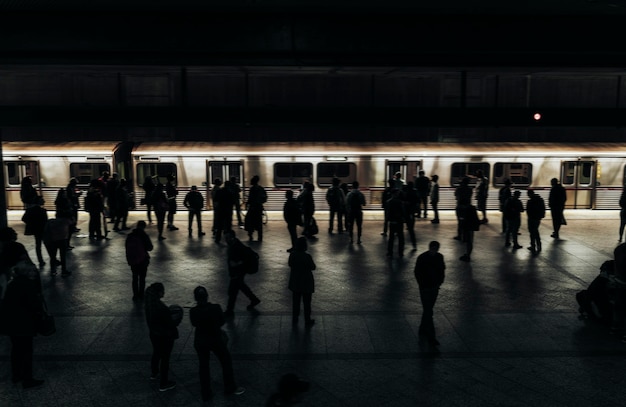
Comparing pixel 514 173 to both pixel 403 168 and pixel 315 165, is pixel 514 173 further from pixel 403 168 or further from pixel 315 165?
pixel 315 165

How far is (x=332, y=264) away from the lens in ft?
48.8

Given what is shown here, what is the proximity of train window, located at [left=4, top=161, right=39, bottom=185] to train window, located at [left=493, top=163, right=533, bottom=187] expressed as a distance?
658 inches

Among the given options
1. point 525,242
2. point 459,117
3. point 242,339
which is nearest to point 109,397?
point 242,339

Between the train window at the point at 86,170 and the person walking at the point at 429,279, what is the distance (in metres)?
15.6

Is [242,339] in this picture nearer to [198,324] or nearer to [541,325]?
[198,324]

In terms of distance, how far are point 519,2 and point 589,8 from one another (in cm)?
113

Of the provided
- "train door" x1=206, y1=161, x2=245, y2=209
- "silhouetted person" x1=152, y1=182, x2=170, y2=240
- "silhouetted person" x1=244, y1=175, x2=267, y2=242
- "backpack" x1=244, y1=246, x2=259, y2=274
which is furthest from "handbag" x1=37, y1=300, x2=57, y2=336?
"train door" x1=206, y1=161, x2=245, y2=209

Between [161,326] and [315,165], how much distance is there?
48.2ft

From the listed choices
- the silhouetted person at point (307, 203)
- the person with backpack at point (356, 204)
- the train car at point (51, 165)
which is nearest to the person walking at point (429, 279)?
the person with backpack at point (356, 204)

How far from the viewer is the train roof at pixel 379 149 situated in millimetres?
21938

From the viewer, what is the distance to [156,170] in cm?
2211

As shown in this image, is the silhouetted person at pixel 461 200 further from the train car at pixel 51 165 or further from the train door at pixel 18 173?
the train door at pixel 18 173

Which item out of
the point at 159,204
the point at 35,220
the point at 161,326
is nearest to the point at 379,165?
the point at 159,204


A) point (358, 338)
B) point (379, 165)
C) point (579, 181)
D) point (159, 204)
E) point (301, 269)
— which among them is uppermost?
point (379, 165)
